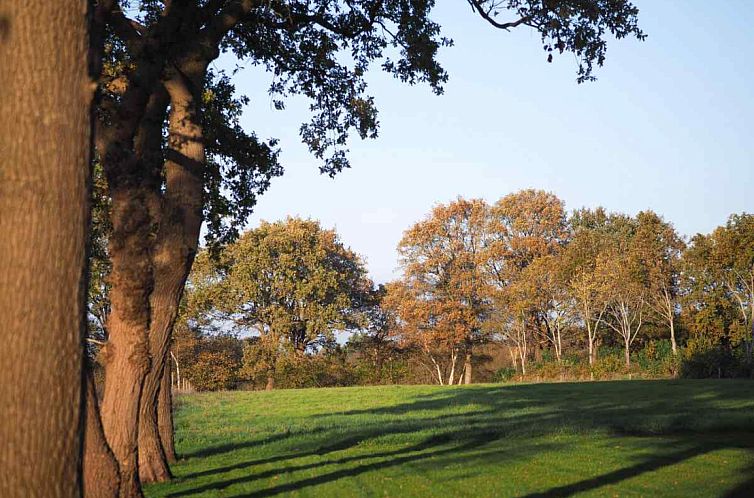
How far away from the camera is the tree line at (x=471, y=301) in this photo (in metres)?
44.8

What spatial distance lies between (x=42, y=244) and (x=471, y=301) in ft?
188

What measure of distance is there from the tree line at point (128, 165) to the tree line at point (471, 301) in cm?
3384

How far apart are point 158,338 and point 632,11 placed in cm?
887

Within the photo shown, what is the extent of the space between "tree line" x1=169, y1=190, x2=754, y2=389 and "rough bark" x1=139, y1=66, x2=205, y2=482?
1497 inches

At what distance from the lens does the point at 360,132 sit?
15742mm

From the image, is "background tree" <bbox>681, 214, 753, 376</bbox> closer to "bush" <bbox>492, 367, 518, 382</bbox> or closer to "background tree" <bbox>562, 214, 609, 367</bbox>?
"background tree" <bbox>562, 214, 609, 367</bbox>

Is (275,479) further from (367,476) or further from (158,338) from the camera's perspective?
(158,338)

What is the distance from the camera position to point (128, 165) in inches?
374

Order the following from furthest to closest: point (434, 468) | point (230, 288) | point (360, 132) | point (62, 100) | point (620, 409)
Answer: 1. point (230, 288)
2. point (620, 409)
3. point (360, 132)
4. point (434, 468)
5. point (62, 100)

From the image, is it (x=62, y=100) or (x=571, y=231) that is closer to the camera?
(x=62, y=100)

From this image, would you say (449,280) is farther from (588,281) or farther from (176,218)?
(176,218)

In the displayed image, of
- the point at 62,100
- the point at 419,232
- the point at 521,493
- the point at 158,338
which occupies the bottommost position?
the point at 521,493

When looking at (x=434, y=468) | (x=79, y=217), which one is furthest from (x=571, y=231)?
(x=79, y=217)

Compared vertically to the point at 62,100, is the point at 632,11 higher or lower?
higher
